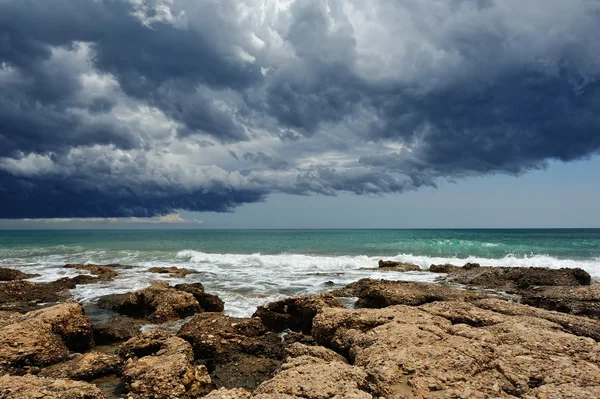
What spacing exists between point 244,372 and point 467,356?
13.4ft

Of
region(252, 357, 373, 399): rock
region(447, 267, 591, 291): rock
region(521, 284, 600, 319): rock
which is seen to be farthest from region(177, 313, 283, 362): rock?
region(447, 267, 591, 291): rock

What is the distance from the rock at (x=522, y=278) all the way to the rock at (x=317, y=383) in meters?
13.2

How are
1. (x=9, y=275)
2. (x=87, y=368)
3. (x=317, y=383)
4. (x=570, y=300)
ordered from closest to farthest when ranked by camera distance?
(x=317, y=383)
(x=87, y=368)
(x=570, y=300)
(x=9, y=275)

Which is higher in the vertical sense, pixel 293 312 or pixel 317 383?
pixel 317 383

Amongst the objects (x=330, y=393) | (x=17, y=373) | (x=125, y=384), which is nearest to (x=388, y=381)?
(x=330, y=393)

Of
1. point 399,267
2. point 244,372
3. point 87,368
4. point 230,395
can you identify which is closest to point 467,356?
point 230,395

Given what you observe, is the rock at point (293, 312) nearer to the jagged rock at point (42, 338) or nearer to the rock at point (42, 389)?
the jagged rock at point (42, 338)

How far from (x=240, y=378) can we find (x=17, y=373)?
4.16 metres

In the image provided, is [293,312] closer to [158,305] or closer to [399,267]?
[158,305]

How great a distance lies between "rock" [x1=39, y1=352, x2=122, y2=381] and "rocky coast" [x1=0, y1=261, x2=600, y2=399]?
2cm

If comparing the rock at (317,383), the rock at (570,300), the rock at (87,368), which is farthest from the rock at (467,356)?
the rock at (570,300)

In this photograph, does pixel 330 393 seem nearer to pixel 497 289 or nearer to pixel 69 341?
pixel 69 341

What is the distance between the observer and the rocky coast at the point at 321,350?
4.52 metres

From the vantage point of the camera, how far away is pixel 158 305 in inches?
431
